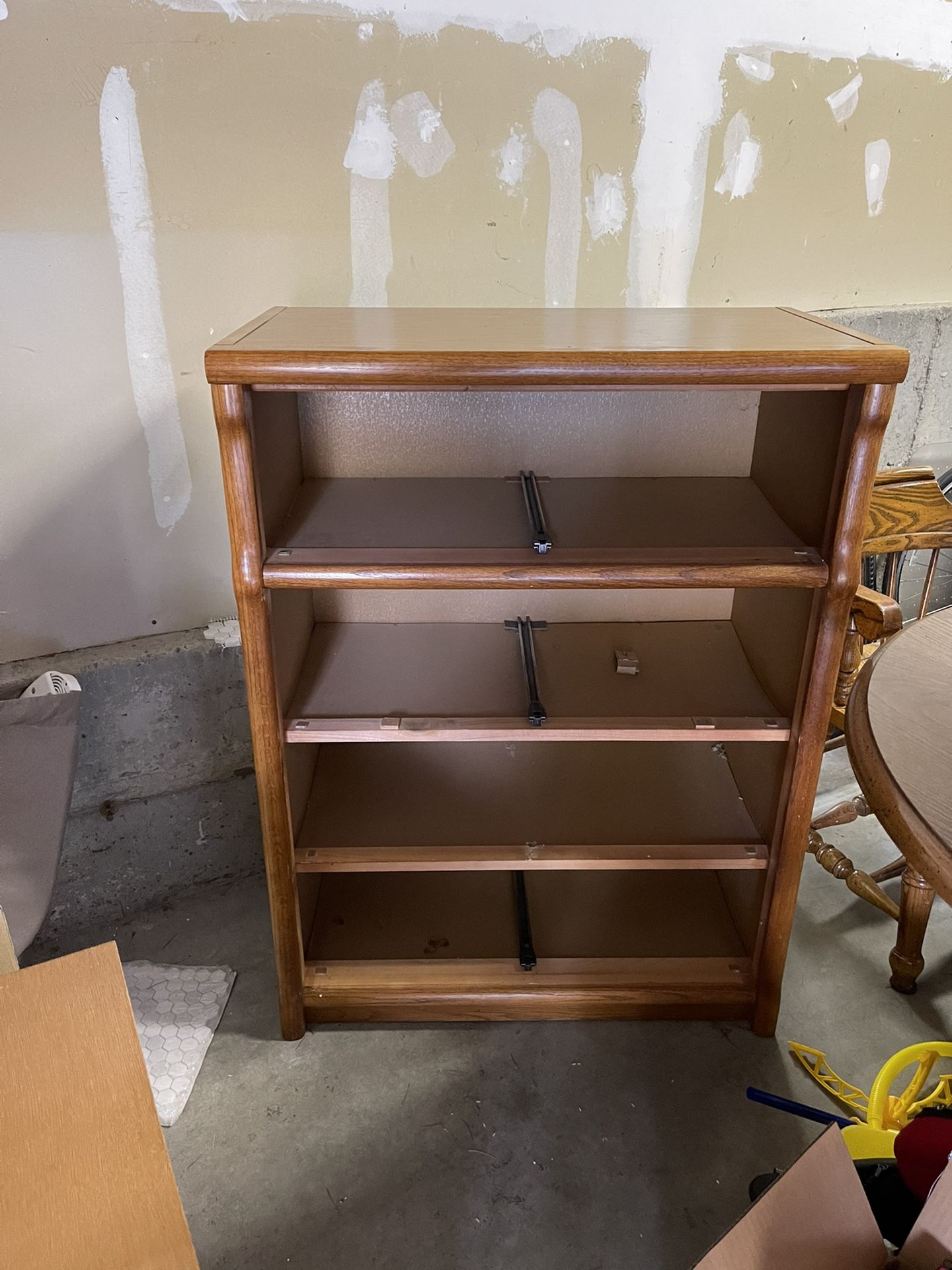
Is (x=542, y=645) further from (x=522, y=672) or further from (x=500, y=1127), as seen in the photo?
(x=500, y=1127)

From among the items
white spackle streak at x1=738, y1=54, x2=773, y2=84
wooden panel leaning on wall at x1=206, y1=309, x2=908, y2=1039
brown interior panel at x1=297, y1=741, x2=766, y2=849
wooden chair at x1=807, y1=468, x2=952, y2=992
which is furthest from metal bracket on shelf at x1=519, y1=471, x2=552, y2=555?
white spackle streak at x1=738, y1=54, x2=773, y2=84

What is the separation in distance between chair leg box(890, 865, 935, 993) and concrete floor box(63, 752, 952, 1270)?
4cm

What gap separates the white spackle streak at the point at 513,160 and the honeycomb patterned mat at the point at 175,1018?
5.53ft

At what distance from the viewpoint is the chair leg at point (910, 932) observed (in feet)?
5.81

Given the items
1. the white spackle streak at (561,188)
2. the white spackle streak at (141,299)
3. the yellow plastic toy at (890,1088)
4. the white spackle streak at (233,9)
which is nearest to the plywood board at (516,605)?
the white spackle streak at (141,299)

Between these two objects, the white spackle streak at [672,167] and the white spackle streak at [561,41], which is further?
the white spackle streak at [672,167]

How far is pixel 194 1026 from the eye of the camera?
68.9 inches

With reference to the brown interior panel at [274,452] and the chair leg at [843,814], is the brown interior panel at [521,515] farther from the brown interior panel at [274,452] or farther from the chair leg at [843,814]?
the chair leg at [843,814]

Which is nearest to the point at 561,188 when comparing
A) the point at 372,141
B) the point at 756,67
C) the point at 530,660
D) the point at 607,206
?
the point at 607,206

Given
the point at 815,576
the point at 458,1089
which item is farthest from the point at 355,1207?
Answer: the point at 815,576

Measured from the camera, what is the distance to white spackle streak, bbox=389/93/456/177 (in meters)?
1.64

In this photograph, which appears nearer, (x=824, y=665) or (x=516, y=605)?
(x=824, y=665)

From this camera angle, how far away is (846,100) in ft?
6.45

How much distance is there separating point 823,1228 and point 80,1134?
0.69 metres
